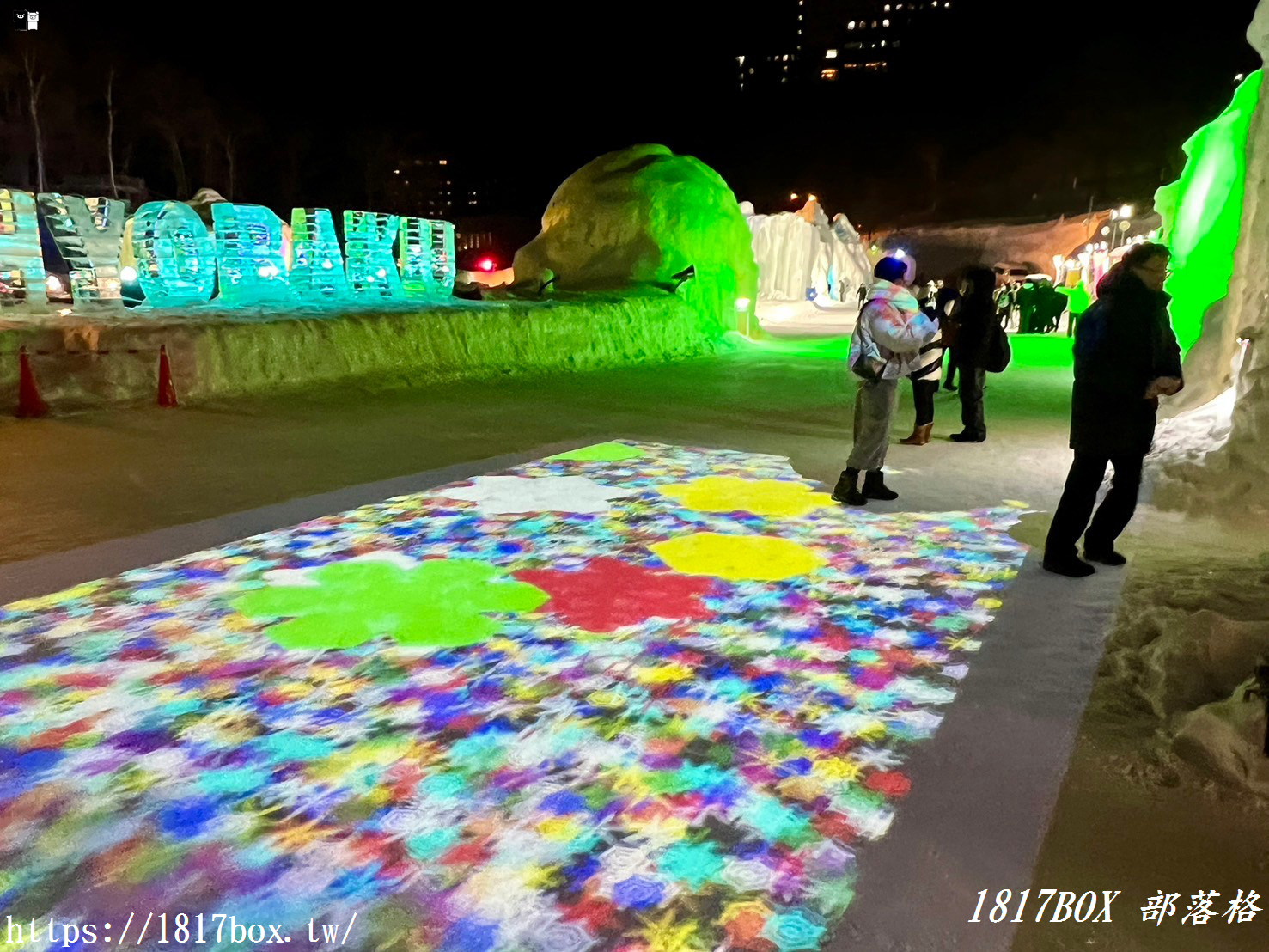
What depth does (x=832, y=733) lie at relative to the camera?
315cm

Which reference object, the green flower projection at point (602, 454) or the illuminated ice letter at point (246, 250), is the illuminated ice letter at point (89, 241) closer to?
the illuminated ice letter at point (246, 250)

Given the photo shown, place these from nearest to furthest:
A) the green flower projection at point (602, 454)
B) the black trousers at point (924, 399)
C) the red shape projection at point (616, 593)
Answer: the red shape projection at point (616, 593), the green flower projection at point (602, 454), the black trousers at point (924, 399)

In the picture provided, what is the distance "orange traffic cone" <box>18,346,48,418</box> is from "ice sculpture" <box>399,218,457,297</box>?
7.05 m

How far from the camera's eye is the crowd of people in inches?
173

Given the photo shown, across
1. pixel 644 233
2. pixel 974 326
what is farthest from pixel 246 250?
pixel 974 326

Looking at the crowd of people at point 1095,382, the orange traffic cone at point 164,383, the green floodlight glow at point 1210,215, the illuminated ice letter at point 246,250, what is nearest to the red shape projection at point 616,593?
the crowd of people at point 1095,382

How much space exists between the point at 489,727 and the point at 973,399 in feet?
23.0

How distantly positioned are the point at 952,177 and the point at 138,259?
62.8 m

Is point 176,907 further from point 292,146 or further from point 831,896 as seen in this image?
point 292,146

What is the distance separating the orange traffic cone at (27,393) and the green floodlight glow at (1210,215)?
1238cm

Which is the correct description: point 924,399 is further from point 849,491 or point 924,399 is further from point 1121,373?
point 1121,373

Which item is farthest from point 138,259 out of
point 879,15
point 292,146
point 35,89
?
point 879,15

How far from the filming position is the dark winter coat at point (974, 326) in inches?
332

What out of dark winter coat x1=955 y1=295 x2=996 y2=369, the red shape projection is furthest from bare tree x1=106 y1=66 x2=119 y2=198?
the red shape projection
